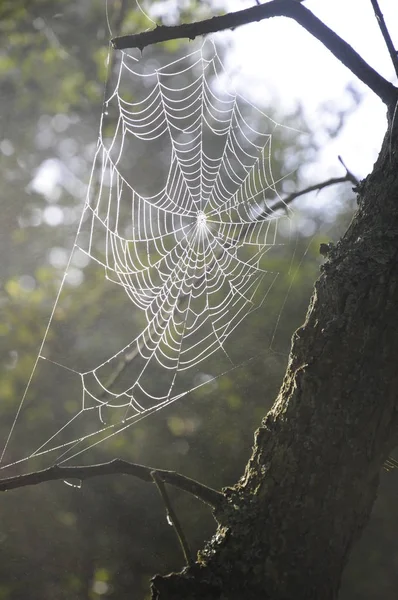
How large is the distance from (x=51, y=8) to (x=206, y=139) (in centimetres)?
136

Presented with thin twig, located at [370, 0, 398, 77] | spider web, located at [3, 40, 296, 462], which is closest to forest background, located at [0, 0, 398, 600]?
spider web, located at [3, 40, 296, 462]

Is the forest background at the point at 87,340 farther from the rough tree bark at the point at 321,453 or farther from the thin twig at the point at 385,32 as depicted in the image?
the thin twig at the point at 385,32

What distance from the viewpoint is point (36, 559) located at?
9.21 feet

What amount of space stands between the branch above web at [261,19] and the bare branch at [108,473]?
960mm

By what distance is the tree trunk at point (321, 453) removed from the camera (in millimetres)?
1013

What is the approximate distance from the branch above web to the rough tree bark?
15.3 inches

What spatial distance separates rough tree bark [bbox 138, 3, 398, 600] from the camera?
1.01 m

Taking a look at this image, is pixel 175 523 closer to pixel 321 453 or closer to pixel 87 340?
pixel 321 453

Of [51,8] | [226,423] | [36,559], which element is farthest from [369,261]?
[51,8]

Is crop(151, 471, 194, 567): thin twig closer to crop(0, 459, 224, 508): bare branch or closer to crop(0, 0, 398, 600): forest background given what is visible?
crop(0, 459, 224, 508): bare branch

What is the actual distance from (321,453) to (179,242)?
2553mm

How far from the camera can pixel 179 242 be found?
139 inches

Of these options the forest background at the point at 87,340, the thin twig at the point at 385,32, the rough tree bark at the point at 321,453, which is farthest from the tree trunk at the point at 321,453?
the forest background at the point at 87,340

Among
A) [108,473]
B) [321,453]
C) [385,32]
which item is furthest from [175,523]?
[385,32]
